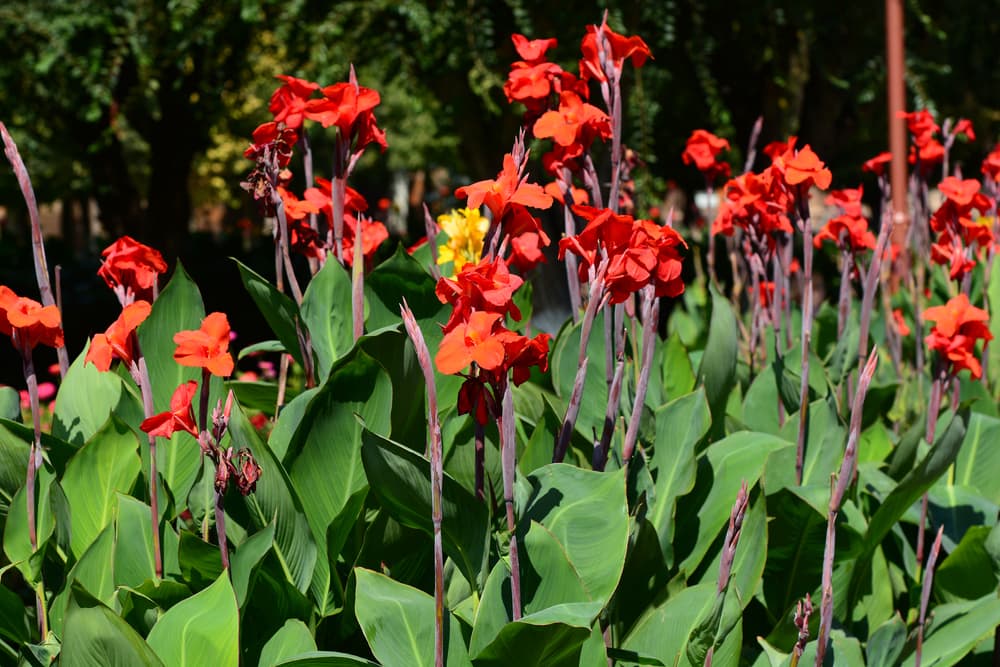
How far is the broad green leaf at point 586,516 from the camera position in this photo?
1457 mm

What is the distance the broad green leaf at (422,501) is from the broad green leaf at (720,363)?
754mm

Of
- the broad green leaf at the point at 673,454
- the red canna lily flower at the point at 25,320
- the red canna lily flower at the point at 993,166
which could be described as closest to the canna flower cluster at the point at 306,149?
the red canna lily flower at the point at 25,320

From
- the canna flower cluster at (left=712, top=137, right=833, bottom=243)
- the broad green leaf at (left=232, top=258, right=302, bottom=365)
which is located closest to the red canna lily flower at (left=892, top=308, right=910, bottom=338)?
the canna flower cluster at (left=712, top=137, right=833, bottom=243)

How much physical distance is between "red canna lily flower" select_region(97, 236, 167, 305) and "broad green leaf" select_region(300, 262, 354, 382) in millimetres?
241

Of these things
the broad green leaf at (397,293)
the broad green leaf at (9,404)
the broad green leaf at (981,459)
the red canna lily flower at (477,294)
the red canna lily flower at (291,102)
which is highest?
the red canna lily flower at (291,102)

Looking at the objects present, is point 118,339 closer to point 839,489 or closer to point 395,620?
point 395,620

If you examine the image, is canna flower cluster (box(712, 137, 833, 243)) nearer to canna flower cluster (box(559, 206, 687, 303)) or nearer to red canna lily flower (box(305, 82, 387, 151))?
canna flower cluster (box(559, 206, 687, 303))

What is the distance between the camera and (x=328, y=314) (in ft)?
5.90

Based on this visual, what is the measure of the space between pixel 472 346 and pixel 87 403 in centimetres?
91

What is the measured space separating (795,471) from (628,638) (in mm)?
580

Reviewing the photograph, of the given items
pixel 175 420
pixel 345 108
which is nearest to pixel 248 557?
pixel 175 420

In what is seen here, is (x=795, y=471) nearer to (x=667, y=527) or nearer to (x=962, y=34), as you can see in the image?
(x=667, y=527)

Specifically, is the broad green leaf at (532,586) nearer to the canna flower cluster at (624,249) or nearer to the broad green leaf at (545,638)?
the broad green leaf at (545,638)

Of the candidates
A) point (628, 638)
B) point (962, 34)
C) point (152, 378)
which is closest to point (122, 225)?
point (962, 34)
